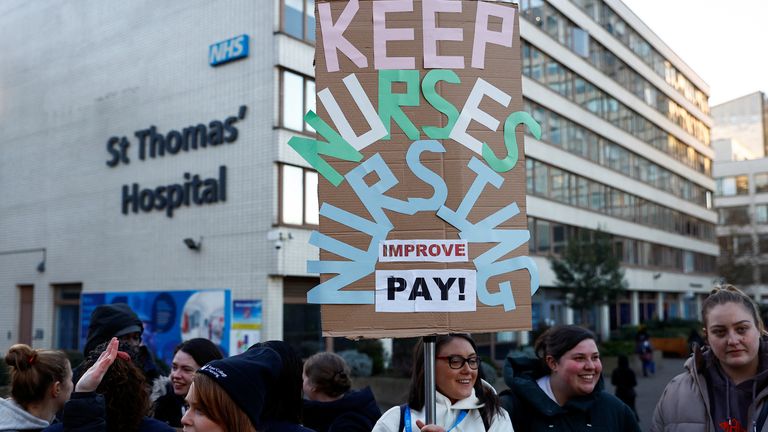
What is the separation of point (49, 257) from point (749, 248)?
53.8 metres

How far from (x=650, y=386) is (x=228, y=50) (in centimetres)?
1510

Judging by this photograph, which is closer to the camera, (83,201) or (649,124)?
(83,201)

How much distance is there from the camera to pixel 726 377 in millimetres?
3441

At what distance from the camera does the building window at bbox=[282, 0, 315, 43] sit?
18.9 metres

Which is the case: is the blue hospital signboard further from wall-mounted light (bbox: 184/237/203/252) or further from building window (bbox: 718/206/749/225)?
building window (bbox: 718/206/749/225)

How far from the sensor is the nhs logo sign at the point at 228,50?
18992 millimetres

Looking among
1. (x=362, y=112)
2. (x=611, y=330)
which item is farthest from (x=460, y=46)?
(x=611, y=330)

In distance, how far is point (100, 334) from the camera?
471 centimetres

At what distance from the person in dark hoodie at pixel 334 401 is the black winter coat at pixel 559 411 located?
90cm

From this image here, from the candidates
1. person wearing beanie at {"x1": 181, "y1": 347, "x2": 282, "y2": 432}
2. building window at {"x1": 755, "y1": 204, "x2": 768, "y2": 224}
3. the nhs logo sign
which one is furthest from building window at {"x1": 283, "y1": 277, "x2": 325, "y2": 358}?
building window at {"x1": 755, "y1": 204, "x2": 768, "y2": 224}

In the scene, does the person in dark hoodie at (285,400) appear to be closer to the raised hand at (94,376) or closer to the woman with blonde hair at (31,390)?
the raised hand at (94,376)

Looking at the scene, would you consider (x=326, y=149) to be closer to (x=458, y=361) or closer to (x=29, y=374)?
(x=458, y=361)

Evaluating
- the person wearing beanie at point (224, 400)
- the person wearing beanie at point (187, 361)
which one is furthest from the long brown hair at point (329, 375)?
the person wearing beanie at point (224, 400)

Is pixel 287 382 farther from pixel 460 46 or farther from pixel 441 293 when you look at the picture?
pixel 460 46
